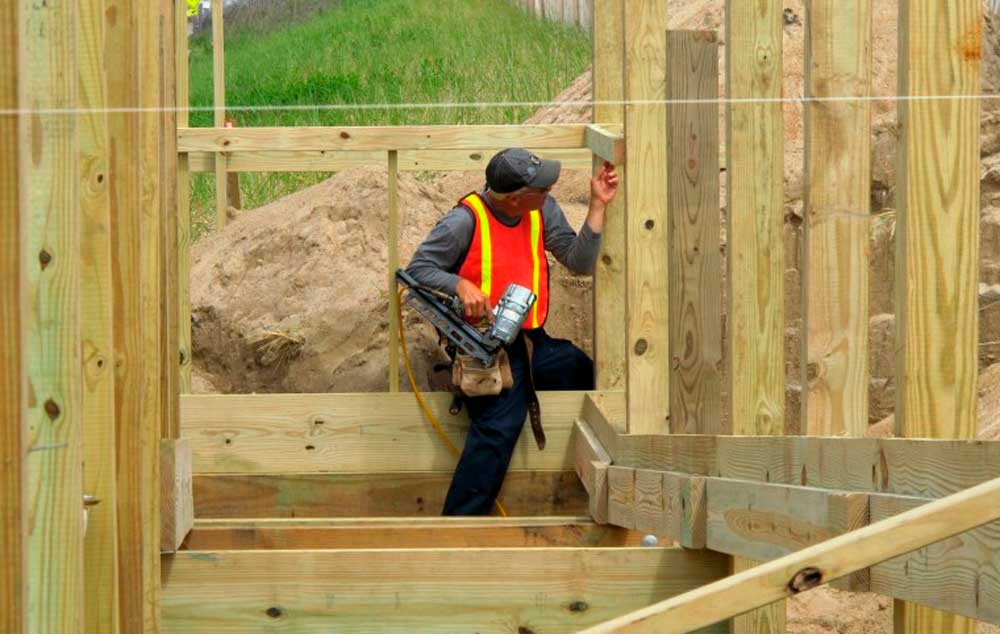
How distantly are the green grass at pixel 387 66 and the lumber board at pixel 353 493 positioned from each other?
300 inches

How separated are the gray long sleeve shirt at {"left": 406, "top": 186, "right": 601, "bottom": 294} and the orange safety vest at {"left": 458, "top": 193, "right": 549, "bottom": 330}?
3 centimetres

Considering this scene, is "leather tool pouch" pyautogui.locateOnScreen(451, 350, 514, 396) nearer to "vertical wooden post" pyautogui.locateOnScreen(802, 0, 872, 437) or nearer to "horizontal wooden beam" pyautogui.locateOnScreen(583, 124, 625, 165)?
"horizontal wooden beam" pyautogui.locateOnScreen(583, 124, 625, 165)

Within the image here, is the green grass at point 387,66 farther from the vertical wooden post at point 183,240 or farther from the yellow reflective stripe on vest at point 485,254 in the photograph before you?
the yellow reflective stripe on vest at point 485,254

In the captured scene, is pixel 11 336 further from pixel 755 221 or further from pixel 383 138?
pixel 383 138

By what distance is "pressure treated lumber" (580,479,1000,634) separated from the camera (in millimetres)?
2240

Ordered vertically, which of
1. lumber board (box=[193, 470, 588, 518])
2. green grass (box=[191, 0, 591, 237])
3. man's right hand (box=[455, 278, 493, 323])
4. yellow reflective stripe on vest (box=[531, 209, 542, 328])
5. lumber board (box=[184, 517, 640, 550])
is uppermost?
green grass (box=[191, 0, 591, 237])

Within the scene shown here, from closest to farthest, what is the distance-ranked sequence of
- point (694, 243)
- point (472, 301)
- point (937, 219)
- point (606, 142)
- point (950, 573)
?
point (950, 573), point (937, 219), point (694, 243), point (606, 142), point (472, 301)

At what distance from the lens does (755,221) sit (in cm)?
464

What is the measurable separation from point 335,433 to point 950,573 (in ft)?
13.6

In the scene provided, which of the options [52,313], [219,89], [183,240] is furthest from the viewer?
[219,89]

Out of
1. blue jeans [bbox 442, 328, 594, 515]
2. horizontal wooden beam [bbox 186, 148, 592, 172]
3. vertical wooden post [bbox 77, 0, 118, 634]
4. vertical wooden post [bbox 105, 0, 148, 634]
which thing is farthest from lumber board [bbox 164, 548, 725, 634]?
horizontal wooden beam [bbox 186, 148, 592, 172]

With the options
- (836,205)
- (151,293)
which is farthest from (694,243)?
(151,293)

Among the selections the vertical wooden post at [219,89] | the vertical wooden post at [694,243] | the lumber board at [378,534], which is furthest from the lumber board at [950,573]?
the vertical wooden post at [219,89]

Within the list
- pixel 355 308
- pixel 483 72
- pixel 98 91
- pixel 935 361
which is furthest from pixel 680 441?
pixel 483 72
